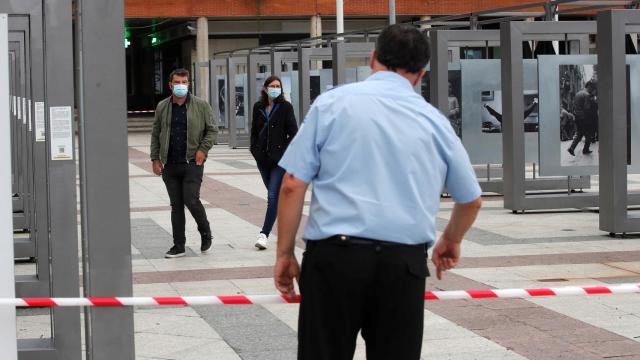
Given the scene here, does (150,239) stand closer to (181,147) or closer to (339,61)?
(181,147)

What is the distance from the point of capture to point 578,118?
1570cm

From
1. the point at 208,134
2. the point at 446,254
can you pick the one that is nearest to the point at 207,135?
the point at 208,134

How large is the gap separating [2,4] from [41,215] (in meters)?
2.98

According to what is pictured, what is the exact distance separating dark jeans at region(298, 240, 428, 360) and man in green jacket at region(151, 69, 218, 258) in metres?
7.46

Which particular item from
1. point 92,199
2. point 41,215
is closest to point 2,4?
point 92,199

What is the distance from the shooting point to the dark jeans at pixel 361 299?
4.14m

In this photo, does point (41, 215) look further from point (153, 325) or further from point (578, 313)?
point (578, 313)

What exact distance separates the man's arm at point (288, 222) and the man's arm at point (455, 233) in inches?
23.0

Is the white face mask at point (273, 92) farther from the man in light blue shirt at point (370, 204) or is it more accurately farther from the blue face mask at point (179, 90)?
the man in light blue shirt at point (370, 204)

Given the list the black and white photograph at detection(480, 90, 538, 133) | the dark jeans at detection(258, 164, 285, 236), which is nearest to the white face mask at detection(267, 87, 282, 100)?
the dark jeans at detection(258, 164, 285, 236)

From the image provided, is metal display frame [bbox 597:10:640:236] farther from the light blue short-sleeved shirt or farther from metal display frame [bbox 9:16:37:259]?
the light blue short-sleeved shirt

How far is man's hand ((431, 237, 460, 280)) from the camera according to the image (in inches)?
181

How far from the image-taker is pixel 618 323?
7992 millimetres

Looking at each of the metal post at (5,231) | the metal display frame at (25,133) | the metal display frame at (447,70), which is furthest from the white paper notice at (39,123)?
the metal display frame at (447,70)
